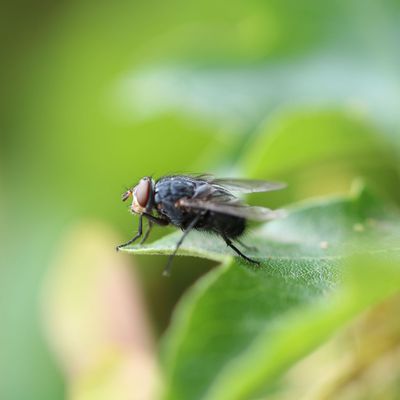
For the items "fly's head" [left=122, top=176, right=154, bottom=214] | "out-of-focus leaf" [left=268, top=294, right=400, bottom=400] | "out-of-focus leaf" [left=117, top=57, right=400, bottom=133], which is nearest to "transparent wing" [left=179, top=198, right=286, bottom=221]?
"fly's head" [left=122, top=176, right=154, bottom=214]

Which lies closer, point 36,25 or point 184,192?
point 184,192

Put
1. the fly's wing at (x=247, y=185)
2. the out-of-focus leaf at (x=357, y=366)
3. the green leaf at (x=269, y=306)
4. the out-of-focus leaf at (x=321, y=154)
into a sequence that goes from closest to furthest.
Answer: the green leaf at (x=269, y=306) → the out-of-focus leaf at (x=357, y=366) → the fly's wing at (x=247, y=185) → the out-of-focus leaf at (x=321, y=154)

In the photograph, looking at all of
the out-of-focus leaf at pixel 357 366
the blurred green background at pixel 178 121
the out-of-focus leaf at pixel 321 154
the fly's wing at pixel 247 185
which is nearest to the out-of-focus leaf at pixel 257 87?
the blurred green background at pixel 178 121

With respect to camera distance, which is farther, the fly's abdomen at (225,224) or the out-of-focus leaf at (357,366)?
the fly's abdomen at (225,224)

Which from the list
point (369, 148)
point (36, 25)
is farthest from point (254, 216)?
point (36, 25)

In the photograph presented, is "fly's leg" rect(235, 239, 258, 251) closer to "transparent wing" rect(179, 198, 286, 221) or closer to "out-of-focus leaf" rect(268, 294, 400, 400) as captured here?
"transparent wing" rect(179, 198, 286, 221)

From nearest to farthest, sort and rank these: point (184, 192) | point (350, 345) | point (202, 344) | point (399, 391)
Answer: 1. point (202, 344)
2. point (399, 391)
3. point (350, 345)
4. point (184, 192)

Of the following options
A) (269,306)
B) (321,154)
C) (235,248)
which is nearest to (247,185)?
(235,248)

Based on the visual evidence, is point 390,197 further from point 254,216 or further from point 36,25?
point 36,25

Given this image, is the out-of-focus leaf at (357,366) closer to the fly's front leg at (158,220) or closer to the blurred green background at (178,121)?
the fly's front leg at (158,220)
